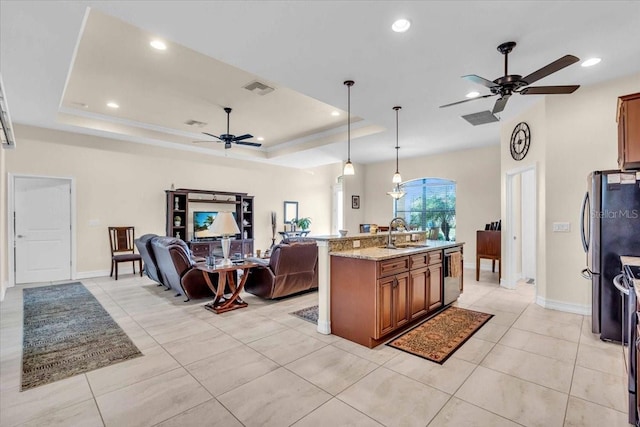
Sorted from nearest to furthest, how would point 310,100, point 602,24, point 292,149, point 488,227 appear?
point 602,24
point 310,100
point 488,227
point 292,149

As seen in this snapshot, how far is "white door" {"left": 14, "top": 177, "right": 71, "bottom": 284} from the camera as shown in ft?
18.5

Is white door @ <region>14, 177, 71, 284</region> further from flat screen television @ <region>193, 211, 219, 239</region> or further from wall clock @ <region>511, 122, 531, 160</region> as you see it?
wall clock @ <region>511, 122, 531, 160</region>

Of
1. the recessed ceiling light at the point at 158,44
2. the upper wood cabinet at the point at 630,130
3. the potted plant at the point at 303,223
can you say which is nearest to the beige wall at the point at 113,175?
the potted plant at the point at 303,223

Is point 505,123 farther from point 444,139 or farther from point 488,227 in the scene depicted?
point 488,227

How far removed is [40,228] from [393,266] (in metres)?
6.56

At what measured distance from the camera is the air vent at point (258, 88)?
429 cm

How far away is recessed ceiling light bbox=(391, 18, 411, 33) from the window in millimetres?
5845

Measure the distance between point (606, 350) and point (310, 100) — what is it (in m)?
4.67

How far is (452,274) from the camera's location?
422cm

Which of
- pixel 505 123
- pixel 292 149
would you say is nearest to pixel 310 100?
pixel 292 149

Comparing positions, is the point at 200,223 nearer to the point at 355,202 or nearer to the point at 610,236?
the point at 355,202

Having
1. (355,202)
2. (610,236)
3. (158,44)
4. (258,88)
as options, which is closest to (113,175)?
(258,88)

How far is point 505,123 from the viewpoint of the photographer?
5348 mm

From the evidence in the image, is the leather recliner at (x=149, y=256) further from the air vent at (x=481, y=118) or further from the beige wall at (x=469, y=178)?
the beige wall at (x=469, y=178)
